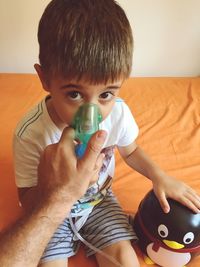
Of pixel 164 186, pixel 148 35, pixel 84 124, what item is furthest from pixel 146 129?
pixel 84 124

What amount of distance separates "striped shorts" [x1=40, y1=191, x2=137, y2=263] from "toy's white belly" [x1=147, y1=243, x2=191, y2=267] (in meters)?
0.06

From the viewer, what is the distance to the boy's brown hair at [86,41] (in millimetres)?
678

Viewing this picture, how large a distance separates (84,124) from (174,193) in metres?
0.32

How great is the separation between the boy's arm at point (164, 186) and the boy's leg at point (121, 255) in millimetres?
150

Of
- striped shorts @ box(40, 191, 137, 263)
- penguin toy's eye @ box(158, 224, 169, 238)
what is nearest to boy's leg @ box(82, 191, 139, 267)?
striped shorts @ box(40, 191, 137, 263)

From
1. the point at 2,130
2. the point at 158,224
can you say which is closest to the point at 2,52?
the point at 2,130

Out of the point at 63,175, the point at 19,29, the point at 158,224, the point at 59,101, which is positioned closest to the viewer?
the point at 63,175

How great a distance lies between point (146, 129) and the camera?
1.37 metres

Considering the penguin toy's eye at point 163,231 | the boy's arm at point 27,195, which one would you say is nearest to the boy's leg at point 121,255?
the penguin toy's eye at point 163,231

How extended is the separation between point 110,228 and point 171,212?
0.58 ft

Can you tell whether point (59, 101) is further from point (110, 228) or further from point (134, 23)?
point (134, 23)

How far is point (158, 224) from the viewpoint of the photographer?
2.72ft

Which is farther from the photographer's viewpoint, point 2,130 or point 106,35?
point 2,130

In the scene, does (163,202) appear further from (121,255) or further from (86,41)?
(86,41)
